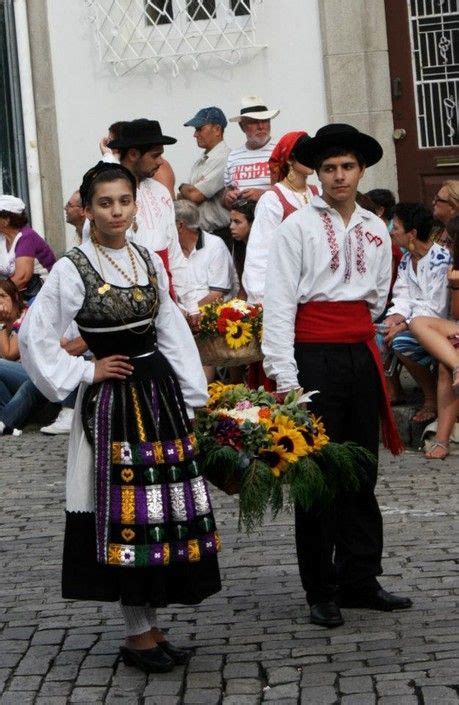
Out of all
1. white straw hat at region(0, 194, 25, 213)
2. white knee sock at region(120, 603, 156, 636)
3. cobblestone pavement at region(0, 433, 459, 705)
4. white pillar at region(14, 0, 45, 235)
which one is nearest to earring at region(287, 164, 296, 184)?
cobblestone pavement at region(0, 433, 459, 705)

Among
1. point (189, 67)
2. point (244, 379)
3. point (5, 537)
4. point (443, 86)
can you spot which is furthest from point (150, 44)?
point (5, 537)

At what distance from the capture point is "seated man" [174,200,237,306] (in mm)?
12656

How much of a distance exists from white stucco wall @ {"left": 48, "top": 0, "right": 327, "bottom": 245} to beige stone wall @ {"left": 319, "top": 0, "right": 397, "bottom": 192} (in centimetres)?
14

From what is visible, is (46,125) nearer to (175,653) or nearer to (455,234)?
(455,234)

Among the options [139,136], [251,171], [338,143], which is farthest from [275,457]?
[251,171]

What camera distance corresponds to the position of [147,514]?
246 inches

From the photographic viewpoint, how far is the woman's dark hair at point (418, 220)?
1208cm

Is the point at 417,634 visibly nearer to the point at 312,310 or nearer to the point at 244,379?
the point at 312,310

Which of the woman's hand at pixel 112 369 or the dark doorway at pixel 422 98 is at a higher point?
the dark doorway at pixel 422 98

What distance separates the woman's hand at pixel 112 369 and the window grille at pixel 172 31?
9.16 metres

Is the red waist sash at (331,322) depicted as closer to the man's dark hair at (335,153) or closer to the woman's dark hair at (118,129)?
the man's dark hair at (335,153)

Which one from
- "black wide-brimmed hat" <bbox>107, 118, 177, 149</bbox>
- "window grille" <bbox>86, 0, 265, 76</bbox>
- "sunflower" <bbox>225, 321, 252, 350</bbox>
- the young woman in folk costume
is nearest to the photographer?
the young woman in folk costume

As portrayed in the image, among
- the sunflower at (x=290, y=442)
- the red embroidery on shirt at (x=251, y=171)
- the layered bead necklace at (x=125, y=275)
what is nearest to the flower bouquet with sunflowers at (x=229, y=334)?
the red embroidery on shirt at (x=251, y=171)

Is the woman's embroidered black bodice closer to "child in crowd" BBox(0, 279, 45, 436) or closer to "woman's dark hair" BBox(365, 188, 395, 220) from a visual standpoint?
"child in crowd" BBox(0, 279, 45, 436)
